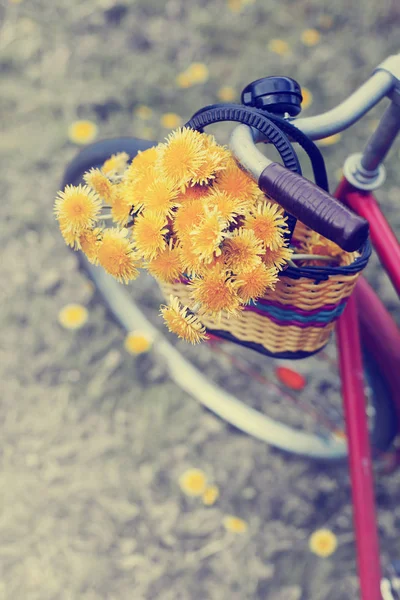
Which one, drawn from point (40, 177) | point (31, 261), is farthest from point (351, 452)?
point (40, 177)

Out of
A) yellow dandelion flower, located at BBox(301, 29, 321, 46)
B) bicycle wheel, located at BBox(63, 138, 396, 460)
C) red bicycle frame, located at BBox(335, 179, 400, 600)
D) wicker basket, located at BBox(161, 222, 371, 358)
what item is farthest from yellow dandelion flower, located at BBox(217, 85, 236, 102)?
wicker basket, located at BBox(161, 222, 371, 358)

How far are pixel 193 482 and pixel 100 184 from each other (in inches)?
37.1

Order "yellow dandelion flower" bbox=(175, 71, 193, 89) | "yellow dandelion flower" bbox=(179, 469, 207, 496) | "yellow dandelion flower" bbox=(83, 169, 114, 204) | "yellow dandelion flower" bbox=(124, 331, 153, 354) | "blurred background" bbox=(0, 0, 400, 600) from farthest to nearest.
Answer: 1. "yellow dandelion flower" bbox=(175, 71, 193, 89)
2. "yellow dandelion flower" bbox=(124, 331, 153, 354)
3. "yellow dandelion flower" bbox=(179, 469, 207, 496)
4. "blurred background" bbox=(0, 0, 400, 600)
5. "yellow dandelion flower" bbox=(83, 169, 114, 204)

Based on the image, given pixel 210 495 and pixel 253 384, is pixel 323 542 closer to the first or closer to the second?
pixel 210 495

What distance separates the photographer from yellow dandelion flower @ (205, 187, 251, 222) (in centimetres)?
70

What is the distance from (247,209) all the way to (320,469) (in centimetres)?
105

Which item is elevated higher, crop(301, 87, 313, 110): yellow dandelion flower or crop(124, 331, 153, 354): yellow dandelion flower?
crop(301, 87, 313, 110): yellow dandelion flower

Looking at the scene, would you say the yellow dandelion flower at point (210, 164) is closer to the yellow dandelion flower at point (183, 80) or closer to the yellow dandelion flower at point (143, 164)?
the yellow dandelion flower at point (143, 164)

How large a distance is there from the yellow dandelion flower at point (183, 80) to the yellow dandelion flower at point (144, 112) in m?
0.18

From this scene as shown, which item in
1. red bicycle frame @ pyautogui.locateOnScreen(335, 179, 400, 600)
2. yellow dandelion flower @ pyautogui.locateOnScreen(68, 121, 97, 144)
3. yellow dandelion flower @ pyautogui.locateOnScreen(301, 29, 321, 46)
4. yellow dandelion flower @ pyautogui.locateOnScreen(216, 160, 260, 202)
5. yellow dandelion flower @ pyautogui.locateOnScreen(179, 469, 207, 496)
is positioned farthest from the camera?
yellow dandelion flower @ pyautogui.locateOnScreen(301, 29, 321, 46)

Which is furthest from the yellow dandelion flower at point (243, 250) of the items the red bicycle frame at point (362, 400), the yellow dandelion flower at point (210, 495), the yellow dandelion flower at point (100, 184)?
the yellow dandelion flower at point (210, 495)

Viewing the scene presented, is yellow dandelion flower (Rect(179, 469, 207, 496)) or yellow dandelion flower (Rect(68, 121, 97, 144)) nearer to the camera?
yellow dandelion flower (Rect(179, 469, 207, 496))

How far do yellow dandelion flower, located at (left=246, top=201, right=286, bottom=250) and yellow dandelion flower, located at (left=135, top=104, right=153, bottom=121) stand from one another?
1539mm

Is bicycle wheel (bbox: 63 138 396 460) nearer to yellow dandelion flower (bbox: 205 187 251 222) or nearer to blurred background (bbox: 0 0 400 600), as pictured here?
blurred background (bbox: 0 0 400 600)
